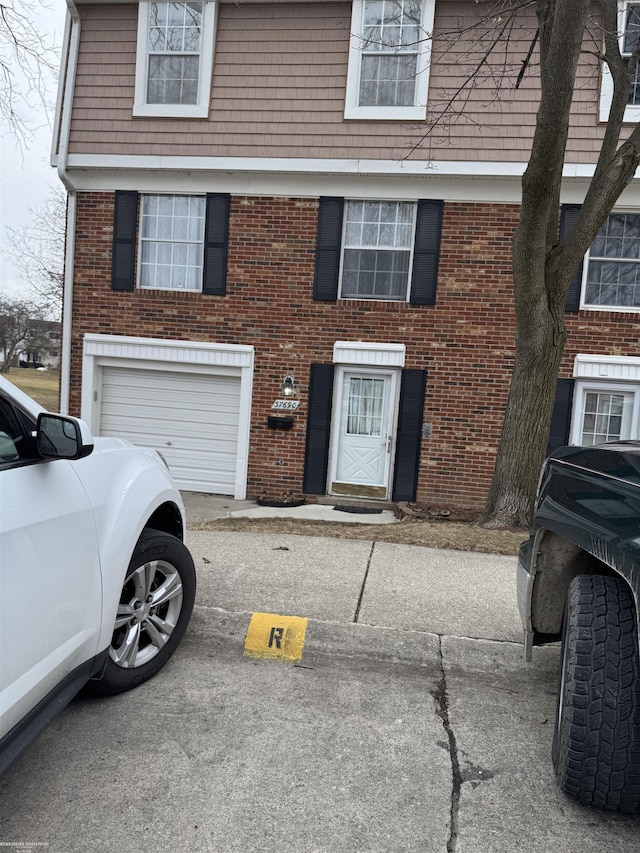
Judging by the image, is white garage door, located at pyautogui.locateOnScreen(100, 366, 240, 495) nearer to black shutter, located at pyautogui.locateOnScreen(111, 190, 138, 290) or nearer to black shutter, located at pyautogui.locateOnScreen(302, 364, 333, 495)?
black shutter, located at pyautogui.locateOnScreen(302, 364, 333, 495)

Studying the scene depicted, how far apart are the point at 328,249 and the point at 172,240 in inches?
101

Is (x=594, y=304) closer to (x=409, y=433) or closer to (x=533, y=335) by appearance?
(x=533, y=335)

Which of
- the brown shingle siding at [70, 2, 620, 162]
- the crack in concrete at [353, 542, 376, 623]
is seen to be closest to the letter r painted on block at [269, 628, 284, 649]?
the crack in concrete at [353, 542, 376, 623]

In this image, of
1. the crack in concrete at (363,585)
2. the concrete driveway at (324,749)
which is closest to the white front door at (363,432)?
the crack in concrete at (363,585)

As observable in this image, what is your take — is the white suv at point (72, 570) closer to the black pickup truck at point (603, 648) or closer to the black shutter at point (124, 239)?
the black pickup truck at point (603, 648)

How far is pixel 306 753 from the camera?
2.63 meters

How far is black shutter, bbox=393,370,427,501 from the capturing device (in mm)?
9797

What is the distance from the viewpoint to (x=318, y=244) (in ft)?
32.3

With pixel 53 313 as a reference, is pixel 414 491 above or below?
below

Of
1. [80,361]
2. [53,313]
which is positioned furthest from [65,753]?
[53,313]

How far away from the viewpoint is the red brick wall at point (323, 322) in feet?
31.3

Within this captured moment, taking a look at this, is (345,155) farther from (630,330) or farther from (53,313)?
(53,313)

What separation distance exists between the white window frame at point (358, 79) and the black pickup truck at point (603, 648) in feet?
27.1

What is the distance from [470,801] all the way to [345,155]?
8.99 m
